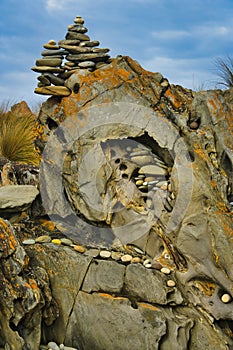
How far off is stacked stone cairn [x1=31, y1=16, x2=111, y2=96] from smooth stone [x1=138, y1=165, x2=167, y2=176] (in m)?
1.48

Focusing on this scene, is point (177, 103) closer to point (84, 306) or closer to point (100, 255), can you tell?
point (100, 255)

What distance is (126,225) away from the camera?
7.58 m

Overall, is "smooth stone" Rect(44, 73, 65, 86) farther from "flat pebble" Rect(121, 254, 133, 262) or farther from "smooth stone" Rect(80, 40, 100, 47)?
"flat pebble" Rect(121, 254, 133, 262)

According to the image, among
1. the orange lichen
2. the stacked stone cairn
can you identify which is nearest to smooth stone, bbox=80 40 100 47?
the stacked stone cairn

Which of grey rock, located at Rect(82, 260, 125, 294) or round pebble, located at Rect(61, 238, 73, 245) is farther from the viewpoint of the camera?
round pebble, located at Rect(61, 238, 73, 245)

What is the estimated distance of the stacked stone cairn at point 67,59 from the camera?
802cm

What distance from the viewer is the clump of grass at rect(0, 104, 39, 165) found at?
12.0 m

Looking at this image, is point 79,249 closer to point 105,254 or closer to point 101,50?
point 105,254

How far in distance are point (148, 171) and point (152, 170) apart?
6 centimetres

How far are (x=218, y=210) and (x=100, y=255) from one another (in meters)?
1.53

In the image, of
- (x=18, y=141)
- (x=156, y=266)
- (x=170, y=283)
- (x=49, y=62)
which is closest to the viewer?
(x=170, y=283)

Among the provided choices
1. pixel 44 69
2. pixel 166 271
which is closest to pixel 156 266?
pixel 166 271

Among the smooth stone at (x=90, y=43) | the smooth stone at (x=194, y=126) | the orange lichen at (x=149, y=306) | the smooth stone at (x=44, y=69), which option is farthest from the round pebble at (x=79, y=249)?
the smooth stone at (x=90, y=43)

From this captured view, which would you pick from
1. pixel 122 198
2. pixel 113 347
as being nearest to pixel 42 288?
pixel 113 347
